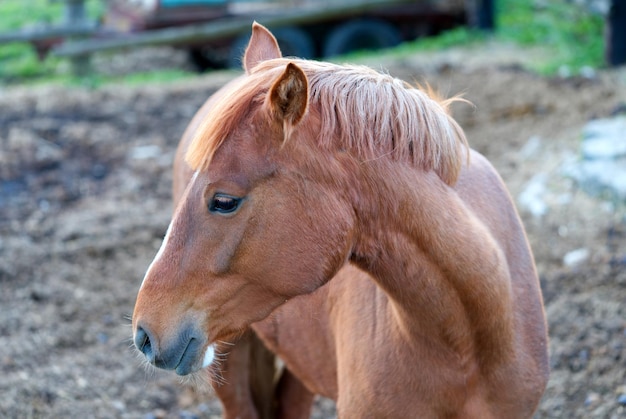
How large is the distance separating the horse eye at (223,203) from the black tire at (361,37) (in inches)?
373

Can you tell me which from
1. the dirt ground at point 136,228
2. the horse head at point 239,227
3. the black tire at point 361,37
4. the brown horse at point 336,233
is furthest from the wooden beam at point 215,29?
the horse head at point 239,227

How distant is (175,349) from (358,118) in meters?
0.82

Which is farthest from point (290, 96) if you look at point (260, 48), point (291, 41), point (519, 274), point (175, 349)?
point (291, 41)

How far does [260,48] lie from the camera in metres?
2.64

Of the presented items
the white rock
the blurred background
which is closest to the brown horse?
the blurred background

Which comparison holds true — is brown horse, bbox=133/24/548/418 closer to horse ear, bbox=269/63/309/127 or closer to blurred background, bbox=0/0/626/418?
horse ear, bbox=269/63/309/127

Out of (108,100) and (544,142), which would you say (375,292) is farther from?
(108,100)

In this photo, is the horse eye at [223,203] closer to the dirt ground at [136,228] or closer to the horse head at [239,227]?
the horse head at [239,227]

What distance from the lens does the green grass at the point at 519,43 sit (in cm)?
911

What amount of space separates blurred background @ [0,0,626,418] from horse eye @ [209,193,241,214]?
5.10ft

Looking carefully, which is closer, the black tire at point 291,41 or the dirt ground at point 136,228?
the dirt ground at point 136,228

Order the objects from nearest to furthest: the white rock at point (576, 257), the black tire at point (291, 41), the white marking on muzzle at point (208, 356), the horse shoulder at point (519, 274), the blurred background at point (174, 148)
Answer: the white marking on muzzle at point (208, 356) < the horse shoulder at point (519, 274) < the blurred background at point (174, 148) < the white rock at point (576, 257) < the black tire at point (291, 41)

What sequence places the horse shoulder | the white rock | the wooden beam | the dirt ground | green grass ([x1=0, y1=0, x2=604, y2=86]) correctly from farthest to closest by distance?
1. the wooden beam
2. green grass ([x1=0, y1=0, x2=604, y2=86])
3. the white rock
4. the dirt ground
5. the horse shoulder

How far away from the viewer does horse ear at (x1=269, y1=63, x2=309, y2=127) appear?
6.67ft
